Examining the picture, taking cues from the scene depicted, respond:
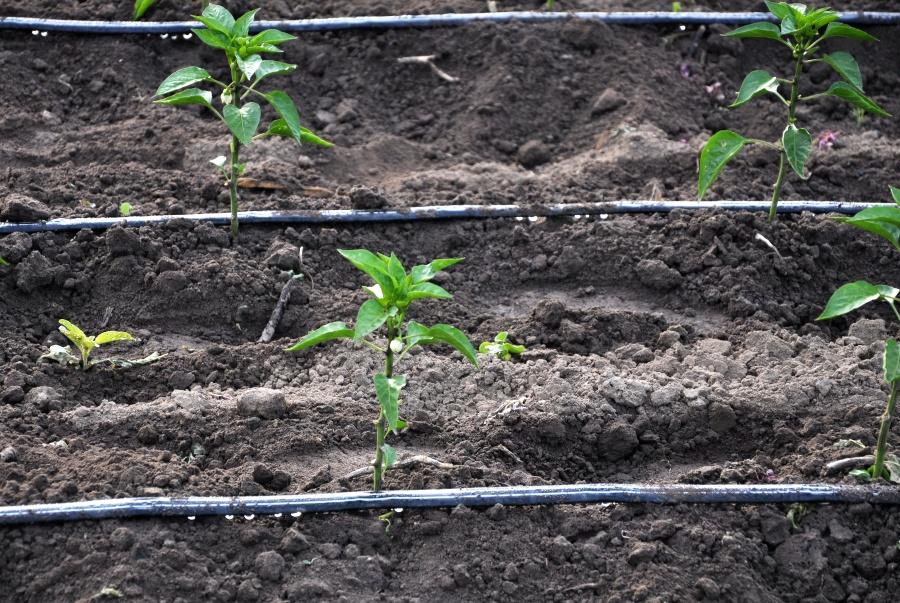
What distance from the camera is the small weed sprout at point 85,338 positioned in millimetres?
3693

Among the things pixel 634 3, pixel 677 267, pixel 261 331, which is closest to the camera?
pixel 261 331

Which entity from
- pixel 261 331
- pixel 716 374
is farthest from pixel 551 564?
pixel 261 331

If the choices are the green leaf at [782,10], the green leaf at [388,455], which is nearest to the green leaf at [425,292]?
the green leaf at [388,455]

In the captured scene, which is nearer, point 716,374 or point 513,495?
point 513,495

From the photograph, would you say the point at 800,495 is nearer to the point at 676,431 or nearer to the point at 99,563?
the point at 676,431

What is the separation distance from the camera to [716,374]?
3.75 m

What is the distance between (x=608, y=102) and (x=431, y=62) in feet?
3.02

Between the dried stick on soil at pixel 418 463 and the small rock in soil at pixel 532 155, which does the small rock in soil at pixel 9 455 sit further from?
the small rock in soil at pixel 532 155

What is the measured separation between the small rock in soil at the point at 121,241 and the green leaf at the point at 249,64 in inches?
29.4

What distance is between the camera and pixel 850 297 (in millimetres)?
3125

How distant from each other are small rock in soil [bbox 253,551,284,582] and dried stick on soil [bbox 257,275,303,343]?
115 cm

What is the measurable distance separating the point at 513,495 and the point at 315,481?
0.57m

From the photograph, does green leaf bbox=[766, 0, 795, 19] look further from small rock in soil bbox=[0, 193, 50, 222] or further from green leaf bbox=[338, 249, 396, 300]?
small rock in soil bbox=[0, 193, 50, 222]

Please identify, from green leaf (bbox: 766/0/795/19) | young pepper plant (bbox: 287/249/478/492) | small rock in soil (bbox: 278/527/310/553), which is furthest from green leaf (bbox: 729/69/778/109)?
small rock in soil (bbox: 278/527/310/553)
